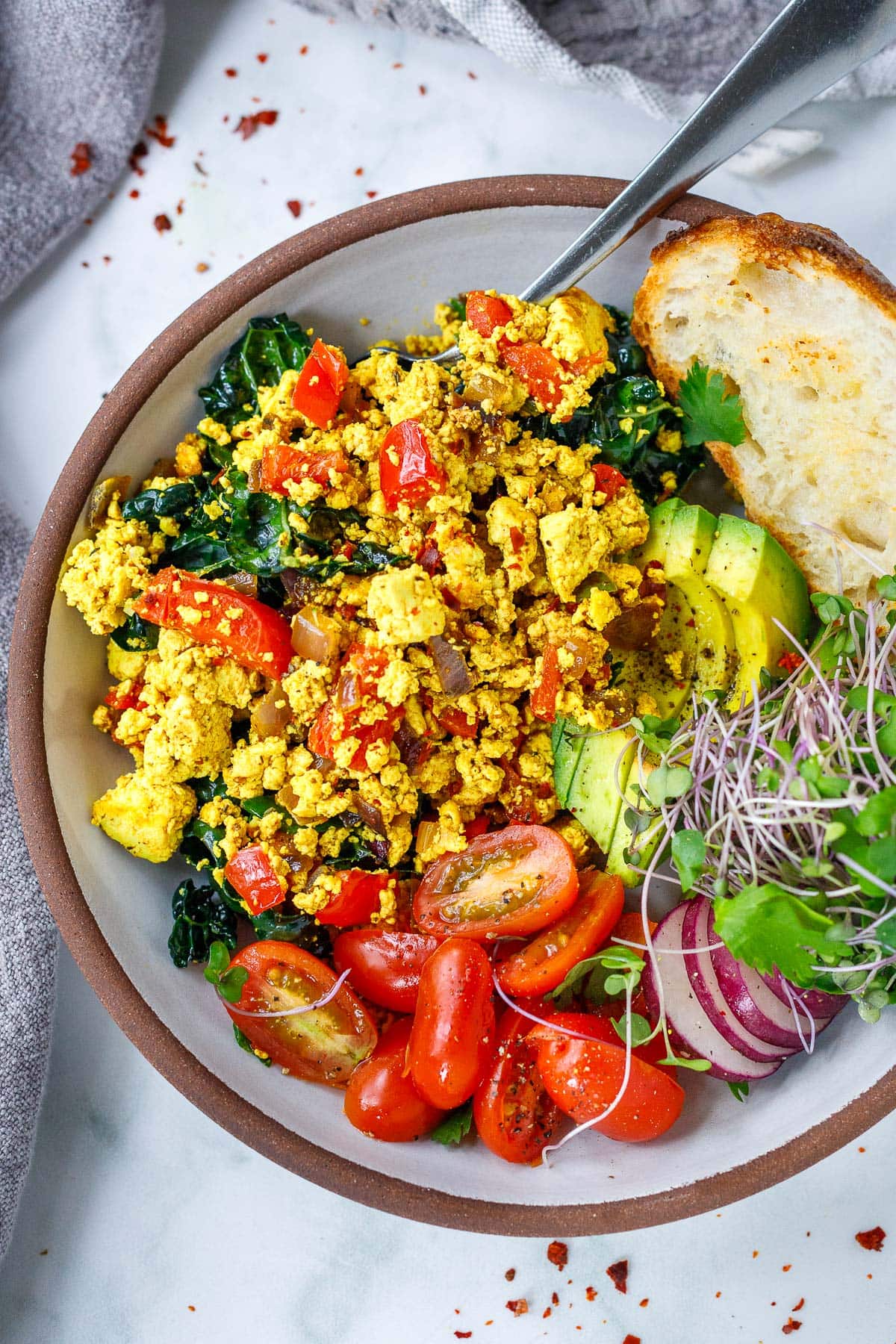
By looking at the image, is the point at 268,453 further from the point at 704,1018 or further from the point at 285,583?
the point at 704,1018

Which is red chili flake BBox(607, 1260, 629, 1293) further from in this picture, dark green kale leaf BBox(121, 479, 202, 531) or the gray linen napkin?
dark green kale leaf BBox(121, 479, 202, 531)

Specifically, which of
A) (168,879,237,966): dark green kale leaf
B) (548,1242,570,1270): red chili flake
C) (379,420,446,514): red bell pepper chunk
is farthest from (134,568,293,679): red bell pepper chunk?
(548,1242,570,1270): red chili flake

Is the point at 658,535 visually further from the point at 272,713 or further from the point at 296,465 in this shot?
the point at 272,713

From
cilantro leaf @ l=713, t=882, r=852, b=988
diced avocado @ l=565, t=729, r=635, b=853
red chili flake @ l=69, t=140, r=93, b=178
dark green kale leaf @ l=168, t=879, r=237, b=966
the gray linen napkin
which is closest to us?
cilantro leaf @ l=713, t=882, r=852, b=988

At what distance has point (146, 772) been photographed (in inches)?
90.9

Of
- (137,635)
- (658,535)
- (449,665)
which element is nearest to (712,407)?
(658,535)

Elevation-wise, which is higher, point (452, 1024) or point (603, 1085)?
point (603, 1085)

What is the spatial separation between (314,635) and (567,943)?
832 mm

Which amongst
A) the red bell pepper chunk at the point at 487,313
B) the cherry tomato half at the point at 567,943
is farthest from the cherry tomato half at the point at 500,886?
the red bell pepper chunk at the point at 487,313

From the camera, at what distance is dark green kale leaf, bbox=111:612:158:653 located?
2402mm

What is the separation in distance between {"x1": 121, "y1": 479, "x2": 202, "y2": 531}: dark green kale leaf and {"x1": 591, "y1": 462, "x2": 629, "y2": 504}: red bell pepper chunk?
35.7 inches

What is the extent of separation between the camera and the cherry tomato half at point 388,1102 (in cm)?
229

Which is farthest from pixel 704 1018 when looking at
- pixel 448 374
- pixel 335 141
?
pixel 335 141

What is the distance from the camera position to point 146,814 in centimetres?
234
